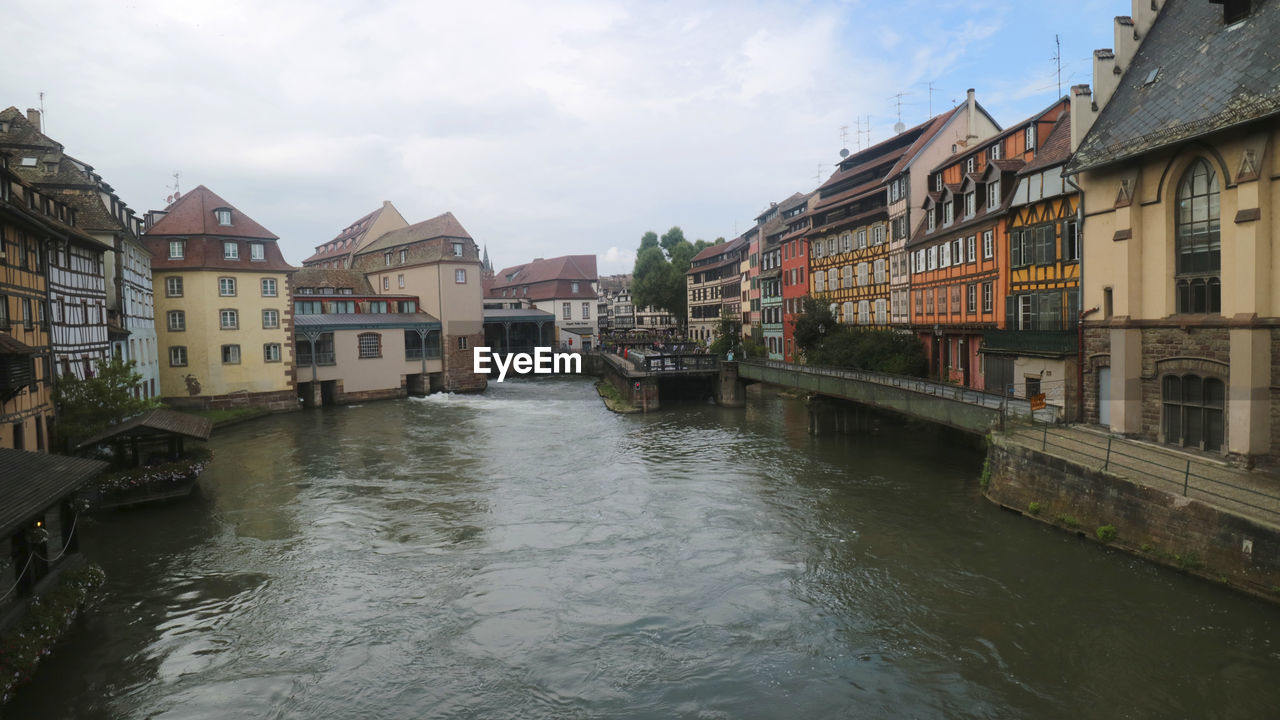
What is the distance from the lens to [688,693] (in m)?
11.1

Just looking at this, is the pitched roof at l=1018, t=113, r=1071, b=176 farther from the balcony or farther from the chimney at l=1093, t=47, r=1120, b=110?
the balcony

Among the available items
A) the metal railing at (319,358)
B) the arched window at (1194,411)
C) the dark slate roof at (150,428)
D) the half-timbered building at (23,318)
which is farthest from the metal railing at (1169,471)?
the metal railing at (319,358)

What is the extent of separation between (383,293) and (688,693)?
55532mm

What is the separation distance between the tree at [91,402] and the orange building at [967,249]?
91.1ft

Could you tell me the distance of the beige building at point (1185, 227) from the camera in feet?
50.6

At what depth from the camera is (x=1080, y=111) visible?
836 inches

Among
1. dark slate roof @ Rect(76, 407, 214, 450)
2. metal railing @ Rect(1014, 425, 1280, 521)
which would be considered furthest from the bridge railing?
dark slate roof @ Rect(76, 407, 214, 450)

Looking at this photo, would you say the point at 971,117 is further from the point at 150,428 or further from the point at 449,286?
the point at 150,428

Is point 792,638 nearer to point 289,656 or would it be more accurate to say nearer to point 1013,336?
point 289,656

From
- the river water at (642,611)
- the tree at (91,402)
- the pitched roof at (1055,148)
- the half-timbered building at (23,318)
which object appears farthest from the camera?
the pitched roof at (1055,148)

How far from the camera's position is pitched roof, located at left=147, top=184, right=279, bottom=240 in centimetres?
4206

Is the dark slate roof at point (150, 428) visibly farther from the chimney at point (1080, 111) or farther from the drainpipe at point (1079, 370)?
the chimney at point (1080, 111)

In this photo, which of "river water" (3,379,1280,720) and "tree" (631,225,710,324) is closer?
"river water" (3,379,1280,720)

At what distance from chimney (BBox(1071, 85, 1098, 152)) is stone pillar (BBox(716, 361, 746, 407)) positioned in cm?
2306
